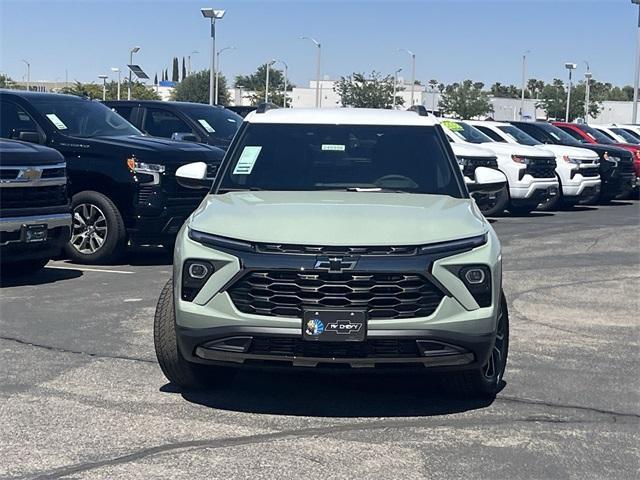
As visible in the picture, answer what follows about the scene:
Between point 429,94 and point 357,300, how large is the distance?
271 ft

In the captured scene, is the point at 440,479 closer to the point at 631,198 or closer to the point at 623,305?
the point at 623,305

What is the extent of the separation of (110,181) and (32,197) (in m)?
1.50

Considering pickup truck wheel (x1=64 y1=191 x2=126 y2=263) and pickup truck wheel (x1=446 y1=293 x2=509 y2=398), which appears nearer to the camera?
pickup truck wheel (x1=446 y1=293 x2=509 y2=398)

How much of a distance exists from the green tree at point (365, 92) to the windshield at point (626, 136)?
3813cm

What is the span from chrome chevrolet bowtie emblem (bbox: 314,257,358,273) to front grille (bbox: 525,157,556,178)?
13.6 meters

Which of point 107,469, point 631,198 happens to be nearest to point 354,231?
point 107,469

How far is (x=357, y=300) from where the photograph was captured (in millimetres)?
4953

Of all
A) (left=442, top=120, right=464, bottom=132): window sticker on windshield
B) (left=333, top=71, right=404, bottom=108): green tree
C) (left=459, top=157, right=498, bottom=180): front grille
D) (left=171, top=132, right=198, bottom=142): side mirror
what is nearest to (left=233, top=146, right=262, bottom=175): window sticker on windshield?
(left=171, top=132, right=198, bottom=142): side mirror

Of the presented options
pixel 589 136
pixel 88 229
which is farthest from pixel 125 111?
pixel 589 136

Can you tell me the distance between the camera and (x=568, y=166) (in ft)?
63.7

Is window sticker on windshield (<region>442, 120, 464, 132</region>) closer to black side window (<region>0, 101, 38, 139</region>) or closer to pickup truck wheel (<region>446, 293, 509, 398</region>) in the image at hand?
black side window (<region>0, 101, 38, 139</region>)

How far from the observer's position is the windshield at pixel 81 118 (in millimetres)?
11125

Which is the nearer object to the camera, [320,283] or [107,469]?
[107,469]

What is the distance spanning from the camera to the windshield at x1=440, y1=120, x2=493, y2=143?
1858 cm
